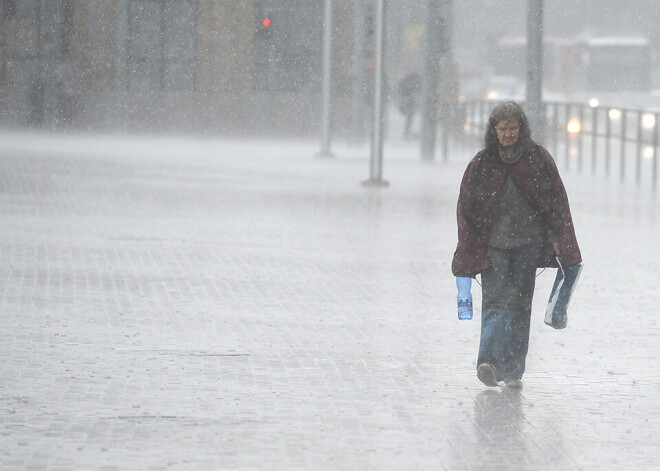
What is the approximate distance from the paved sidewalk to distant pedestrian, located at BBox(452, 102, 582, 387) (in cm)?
25

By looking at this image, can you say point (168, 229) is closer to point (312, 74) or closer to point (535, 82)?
point (535, 82)

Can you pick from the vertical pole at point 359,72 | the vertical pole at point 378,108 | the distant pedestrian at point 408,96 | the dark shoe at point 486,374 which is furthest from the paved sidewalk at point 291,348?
the distant pedestrian at point 408,96

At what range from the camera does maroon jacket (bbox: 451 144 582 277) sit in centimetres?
777

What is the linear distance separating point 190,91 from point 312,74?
3.24m

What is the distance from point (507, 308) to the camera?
794 cm

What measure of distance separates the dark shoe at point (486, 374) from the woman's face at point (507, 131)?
1007 mm

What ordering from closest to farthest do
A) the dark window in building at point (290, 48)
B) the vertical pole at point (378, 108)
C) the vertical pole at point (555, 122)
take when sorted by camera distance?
1. the vertical pole at point (378, 108)
2. the vertical pole at point (555, 122)
3. the dark window in building at point (290, 48)

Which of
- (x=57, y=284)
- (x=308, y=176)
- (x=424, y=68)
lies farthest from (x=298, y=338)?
(x=424, y=68)

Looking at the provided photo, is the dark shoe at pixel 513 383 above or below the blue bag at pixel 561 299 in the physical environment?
below

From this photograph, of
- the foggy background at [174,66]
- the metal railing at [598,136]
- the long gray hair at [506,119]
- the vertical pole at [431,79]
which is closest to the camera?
the long gray hair at [506,119]

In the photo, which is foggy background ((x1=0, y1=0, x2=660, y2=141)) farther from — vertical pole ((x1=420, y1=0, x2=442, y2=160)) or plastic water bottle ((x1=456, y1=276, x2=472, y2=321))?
plastic water bottle ((x1=456, y1=276, x2=472, y2=321))

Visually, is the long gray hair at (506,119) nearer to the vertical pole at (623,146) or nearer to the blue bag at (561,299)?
the blue bag at (561,299)

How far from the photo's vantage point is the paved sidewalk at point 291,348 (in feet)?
21.2

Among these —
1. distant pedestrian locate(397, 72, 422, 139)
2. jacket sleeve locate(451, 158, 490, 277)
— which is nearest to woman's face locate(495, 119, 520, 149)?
jacket sleeve locate(451, 158, 490, 277)
